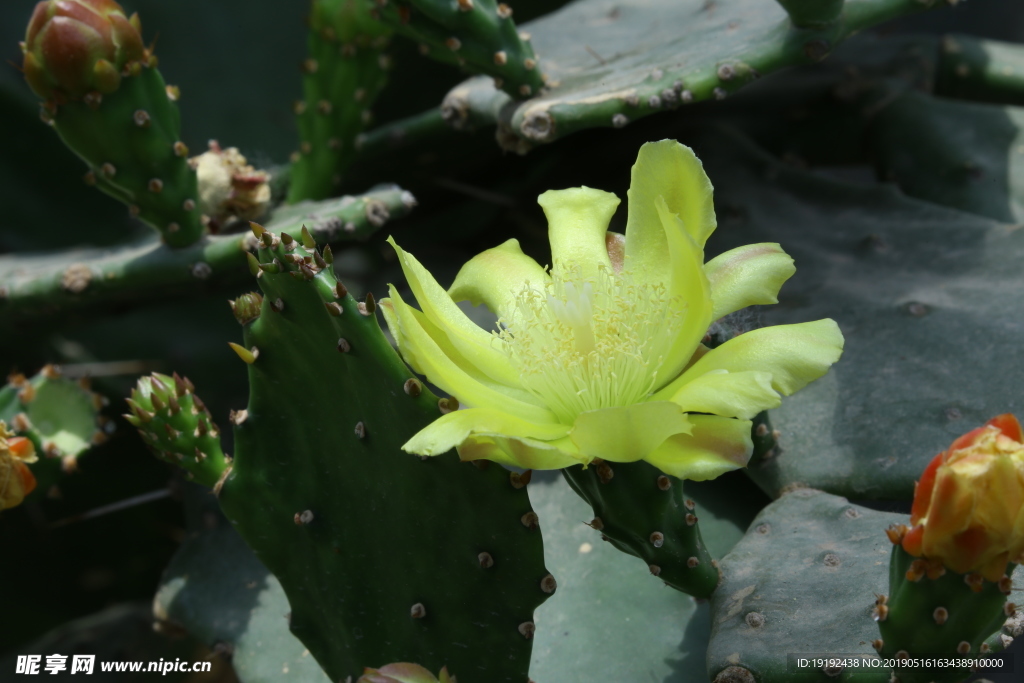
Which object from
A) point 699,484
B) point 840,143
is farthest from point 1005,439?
point 840,143

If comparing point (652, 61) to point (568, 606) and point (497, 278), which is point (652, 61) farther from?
point (568, 606)

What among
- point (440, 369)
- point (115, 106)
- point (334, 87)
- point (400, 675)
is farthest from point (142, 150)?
point (400, 675)

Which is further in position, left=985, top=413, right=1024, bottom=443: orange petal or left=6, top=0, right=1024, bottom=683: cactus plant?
left=6, top=0, right=1024, bottom=683: cactus plant

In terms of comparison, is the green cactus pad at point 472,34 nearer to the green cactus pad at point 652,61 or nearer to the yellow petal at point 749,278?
the green cactus pad at point 652,61

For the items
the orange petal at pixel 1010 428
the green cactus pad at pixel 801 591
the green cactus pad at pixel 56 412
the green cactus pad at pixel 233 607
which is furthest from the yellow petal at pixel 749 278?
the green cactus pad at pixel 56 412

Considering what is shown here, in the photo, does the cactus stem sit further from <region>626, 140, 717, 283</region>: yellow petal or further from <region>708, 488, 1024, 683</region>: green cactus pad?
<region>708, 488, 1024, 683</region>: green cactus pad

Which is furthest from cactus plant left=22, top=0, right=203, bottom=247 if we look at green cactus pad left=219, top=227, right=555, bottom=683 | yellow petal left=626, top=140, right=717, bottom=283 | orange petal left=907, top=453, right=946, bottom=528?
orange petal left=907, top=453, right=946, bottom=528

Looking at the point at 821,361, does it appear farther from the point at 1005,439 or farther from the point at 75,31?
the point at 75,31
